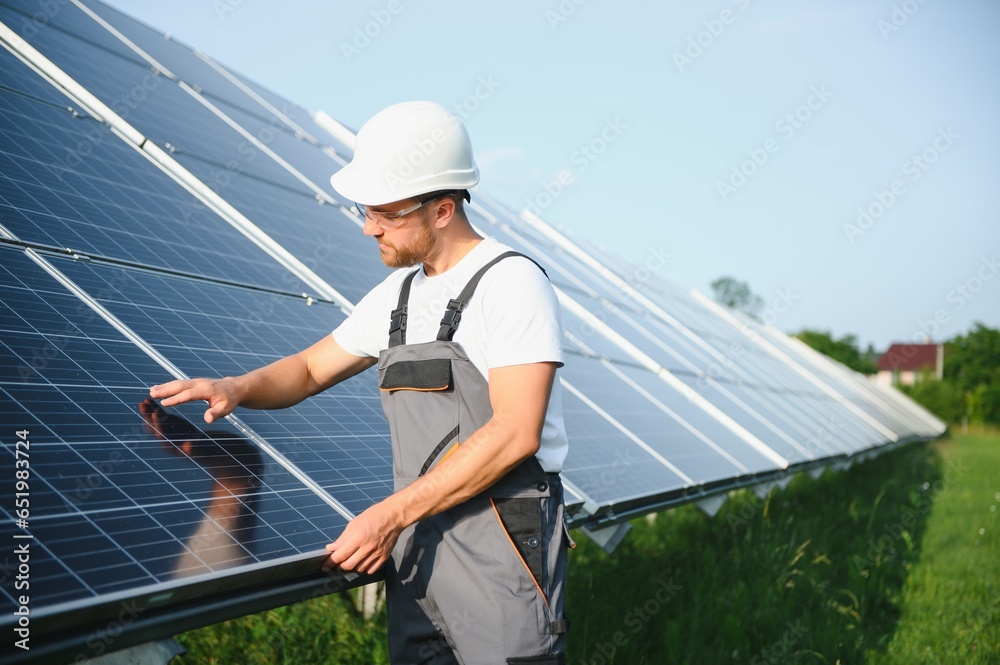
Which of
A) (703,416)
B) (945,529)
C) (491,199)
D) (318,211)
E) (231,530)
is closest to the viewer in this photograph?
(231,530)

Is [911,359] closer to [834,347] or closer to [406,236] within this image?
[834,347]

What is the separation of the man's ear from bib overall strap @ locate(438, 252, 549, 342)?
0.72 ft

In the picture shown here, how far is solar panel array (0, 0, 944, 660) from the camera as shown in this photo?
7.59 feet

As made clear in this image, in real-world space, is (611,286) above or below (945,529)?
above

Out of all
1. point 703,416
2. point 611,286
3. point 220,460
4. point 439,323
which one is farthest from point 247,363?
point 611,286

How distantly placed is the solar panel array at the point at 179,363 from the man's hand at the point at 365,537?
0.10 m

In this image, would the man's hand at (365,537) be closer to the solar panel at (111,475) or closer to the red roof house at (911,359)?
the solar panel at (111,475)

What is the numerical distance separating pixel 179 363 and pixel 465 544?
1225 mm

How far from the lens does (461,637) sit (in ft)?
9.39

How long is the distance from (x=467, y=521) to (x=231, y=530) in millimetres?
702

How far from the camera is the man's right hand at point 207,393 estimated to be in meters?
3.00

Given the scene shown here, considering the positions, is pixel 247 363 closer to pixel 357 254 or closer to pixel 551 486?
pixel 551 486

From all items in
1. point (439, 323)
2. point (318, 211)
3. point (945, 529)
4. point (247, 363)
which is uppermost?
point (318, 211)

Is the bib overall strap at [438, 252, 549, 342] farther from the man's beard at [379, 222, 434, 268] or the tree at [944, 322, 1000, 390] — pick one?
the tree at [944, 322, 1000, 390]
